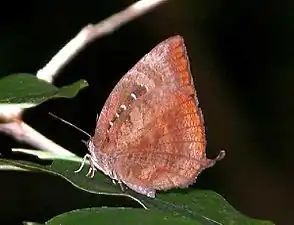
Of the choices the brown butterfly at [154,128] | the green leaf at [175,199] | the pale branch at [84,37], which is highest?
the pale branch at [84,37]

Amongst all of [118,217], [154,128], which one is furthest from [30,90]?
[118,217]

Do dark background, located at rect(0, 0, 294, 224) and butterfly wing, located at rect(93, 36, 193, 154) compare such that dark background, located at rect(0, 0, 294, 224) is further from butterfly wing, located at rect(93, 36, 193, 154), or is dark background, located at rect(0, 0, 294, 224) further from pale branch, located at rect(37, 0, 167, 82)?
butterfly wing, located at rect(93, 36, 193, 154)


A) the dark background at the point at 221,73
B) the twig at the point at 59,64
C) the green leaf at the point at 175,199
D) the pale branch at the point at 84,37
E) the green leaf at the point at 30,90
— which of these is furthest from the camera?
the dark background at the point at 221,73

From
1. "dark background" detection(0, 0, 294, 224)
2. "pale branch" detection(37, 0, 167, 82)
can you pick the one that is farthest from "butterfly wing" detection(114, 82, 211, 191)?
"dark background" detection(0, 0, 294, 224)

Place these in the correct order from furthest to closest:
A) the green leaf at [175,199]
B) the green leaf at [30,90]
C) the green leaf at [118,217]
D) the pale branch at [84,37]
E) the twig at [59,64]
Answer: the pale branch at [84,37] → the twig at [59,64] → the green leaf at [30,90] → the green leaf at [175,199] → the green leaf at [118,217]

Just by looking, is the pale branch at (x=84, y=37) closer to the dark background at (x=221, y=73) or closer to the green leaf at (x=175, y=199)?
the green leaf at (x=175, y=199)

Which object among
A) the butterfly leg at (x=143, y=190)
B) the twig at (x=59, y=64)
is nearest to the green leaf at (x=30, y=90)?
the twig at (x=59, y=64)

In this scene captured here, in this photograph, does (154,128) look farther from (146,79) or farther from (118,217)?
(118,217)

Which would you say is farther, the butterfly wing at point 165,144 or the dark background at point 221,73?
the dark background at point 221,73
